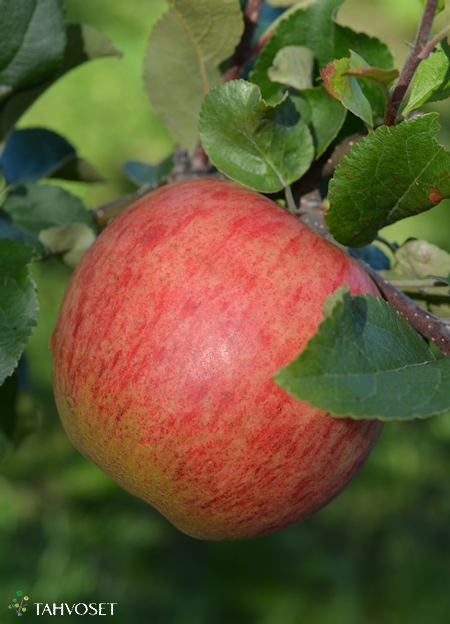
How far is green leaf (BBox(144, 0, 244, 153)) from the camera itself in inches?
37.9

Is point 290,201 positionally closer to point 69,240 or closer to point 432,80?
point 432,80

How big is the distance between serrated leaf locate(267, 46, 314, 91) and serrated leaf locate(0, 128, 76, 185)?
49cm

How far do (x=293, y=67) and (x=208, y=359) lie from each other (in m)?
0.44

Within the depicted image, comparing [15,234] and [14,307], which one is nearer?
[14,307]

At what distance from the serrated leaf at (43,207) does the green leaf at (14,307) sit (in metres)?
0.21

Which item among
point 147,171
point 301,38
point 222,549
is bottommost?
point 222,549

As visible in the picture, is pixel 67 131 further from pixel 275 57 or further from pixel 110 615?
pixel 275 57

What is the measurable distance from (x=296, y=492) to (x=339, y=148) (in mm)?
455

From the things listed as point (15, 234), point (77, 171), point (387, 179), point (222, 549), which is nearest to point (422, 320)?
point (387, 179)

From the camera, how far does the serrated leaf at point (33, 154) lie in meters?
1.27

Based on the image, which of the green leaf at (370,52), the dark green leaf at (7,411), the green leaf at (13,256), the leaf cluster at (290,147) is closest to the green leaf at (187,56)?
the leaf cluster at (290,147)

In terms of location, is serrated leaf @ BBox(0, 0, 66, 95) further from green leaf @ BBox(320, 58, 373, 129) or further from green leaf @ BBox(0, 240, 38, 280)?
green leaf @ BBox(320, 58, 373, 129)

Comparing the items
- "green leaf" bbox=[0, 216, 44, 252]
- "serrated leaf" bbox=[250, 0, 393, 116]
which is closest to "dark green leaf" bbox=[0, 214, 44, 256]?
"green leaf" bbox=[0, 216, 44, 252]

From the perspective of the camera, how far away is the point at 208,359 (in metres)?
0.75
